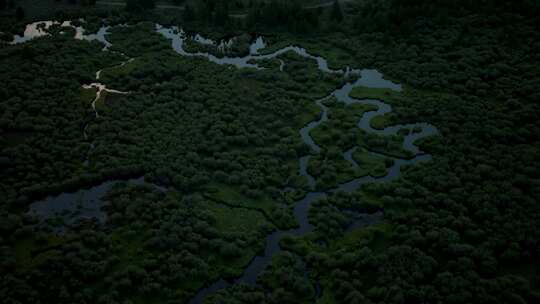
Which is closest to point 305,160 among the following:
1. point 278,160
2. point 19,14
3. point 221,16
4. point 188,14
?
point 278,160

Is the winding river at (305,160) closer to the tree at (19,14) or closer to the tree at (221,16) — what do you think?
the tree at (221,16)

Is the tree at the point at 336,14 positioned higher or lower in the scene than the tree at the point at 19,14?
higher

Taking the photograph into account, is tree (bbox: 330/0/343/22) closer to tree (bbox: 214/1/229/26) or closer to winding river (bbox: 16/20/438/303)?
winding river (bbox: 16/20/438/303)

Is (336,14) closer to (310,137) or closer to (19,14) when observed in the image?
(310,137)

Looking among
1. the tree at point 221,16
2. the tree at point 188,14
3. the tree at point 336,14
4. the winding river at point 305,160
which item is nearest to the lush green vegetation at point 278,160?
the tree at point 336,14

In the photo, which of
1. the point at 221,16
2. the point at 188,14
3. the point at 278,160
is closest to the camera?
the point at 278,160
